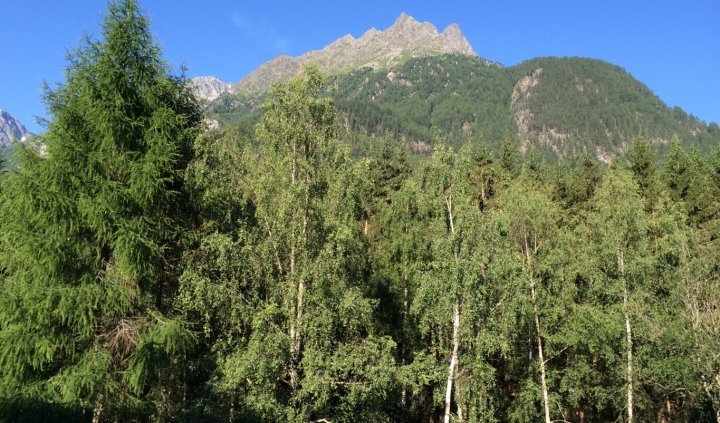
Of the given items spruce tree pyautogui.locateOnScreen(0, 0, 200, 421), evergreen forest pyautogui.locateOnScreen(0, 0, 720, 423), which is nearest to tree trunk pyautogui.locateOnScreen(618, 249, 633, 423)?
evergreen forest pyautogui.locateOnScreen(0, 0, 720, 423)

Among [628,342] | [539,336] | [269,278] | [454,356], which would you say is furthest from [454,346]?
[628,342]

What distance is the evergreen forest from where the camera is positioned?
10.2 meters

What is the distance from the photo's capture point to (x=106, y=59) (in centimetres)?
1113

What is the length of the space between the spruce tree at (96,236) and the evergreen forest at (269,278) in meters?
0.05

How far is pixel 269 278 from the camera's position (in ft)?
45.6

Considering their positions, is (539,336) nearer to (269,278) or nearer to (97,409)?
(269,278)

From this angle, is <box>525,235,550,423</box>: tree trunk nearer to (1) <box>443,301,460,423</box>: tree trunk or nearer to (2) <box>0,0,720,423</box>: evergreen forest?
(2) <box>0,0,720,423</box>: evergreen forest

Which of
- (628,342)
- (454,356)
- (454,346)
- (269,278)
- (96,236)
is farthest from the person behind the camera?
(628,342)

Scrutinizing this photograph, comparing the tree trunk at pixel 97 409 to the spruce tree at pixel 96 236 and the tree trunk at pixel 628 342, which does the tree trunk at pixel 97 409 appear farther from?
the tree trunk at pixel 628 342

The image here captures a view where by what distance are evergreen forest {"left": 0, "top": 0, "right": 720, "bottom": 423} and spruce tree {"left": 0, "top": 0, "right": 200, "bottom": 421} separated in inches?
1.9

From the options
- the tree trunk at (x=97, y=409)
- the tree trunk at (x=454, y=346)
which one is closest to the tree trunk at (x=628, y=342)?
the tree trunk at (x=454, y=346)

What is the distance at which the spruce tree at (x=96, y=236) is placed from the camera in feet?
32.2

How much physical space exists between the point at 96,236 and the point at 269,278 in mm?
5041

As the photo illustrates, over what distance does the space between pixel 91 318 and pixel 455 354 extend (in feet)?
37.5
